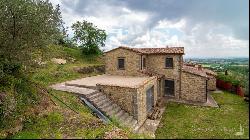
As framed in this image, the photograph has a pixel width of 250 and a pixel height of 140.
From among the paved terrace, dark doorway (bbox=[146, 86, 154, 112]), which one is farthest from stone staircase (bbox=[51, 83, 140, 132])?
dark doorway (bbox=[146, 86, 154, 112])

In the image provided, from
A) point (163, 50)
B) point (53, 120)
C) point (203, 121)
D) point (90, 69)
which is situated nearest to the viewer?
point (53, 120)

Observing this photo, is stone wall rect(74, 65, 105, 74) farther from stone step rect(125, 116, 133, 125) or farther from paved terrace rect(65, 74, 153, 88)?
stone step rect(125, 116, 133, 125)

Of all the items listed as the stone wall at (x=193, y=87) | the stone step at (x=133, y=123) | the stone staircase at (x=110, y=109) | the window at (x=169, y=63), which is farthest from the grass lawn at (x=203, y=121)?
the window at (x=169, y=63)

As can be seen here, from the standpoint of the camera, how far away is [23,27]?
1602 centimetres

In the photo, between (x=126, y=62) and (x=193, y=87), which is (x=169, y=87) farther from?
(x=126, y=62)

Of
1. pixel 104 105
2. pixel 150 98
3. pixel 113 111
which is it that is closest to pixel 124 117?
pixel 113 111

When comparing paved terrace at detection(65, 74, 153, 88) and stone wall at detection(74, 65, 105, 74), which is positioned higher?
stone wall at detection(74, 65, 105, 74)

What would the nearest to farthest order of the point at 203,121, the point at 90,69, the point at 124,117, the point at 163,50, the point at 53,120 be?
the point at 53,120 → the point at 124,117 → the point at 203,121 → the point at 163,50 → the point at 90,69

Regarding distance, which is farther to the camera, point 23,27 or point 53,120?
point 23,27

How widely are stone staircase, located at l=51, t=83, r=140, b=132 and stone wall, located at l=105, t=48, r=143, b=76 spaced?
980cm

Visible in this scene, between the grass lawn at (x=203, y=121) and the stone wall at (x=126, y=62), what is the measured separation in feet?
18.3

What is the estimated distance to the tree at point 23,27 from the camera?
1544 centimetres

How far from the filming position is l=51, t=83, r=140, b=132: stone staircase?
62.9ft

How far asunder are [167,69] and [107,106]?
13171 millimetres
